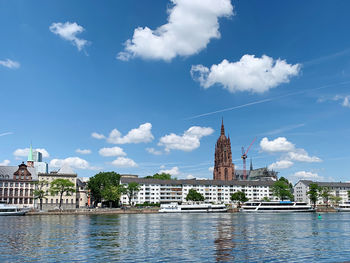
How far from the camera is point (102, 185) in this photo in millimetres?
197750

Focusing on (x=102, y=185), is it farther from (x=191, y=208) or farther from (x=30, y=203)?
(x=191, y=208)

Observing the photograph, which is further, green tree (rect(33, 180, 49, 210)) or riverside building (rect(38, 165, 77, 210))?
riverside building (rect(38, 165, 77, 210))

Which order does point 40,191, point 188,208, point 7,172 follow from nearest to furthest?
1. point 40,191
2. point 7,172
3. point 188,208

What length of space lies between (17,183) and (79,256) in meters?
151

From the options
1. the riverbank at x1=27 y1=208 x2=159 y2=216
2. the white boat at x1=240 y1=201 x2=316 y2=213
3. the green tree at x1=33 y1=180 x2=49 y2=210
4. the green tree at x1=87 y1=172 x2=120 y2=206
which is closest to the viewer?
the riverbank at x1=27 y1=208 x2=159 y2=216

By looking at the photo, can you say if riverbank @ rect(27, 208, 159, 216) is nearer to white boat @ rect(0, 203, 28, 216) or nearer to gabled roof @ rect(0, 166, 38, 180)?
white boat @ rect(0, 203, 28, 216)

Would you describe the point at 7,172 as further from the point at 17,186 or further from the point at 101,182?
the point at 101,182

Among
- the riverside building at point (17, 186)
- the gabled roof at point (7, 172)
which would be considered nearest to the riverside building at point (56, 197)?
the gabled roof at point (7, 172)

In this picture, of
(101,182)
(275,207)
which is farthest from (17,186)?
(275,207)

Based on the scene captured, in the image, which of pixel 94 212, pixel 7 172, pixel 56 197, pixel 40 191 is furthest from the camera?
pixel 56 197

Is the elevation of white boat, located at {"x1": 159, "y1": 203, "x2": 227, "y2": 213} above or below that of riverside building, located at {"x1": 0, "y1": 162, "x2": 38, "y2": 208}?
below

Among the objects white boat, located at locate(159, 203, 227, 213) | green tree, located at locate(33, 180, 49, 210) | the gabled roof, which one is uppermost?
the gabled roof

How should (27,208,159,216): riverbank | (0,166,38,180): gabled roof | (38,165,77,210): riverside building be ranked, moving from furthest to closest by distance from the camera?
(38,165,77,210): riverside building < (0,166,38,180): gabled roof < (27,208,159,216): riverbank

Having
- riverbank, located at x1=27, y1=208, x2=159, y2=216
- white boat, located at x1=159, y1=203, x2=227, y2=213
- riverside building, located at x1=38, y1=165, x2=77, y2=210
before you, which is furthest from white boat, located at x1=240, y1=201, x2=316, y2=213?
riverside building, located at x1=38, y1=165, x2=77, y2=210
